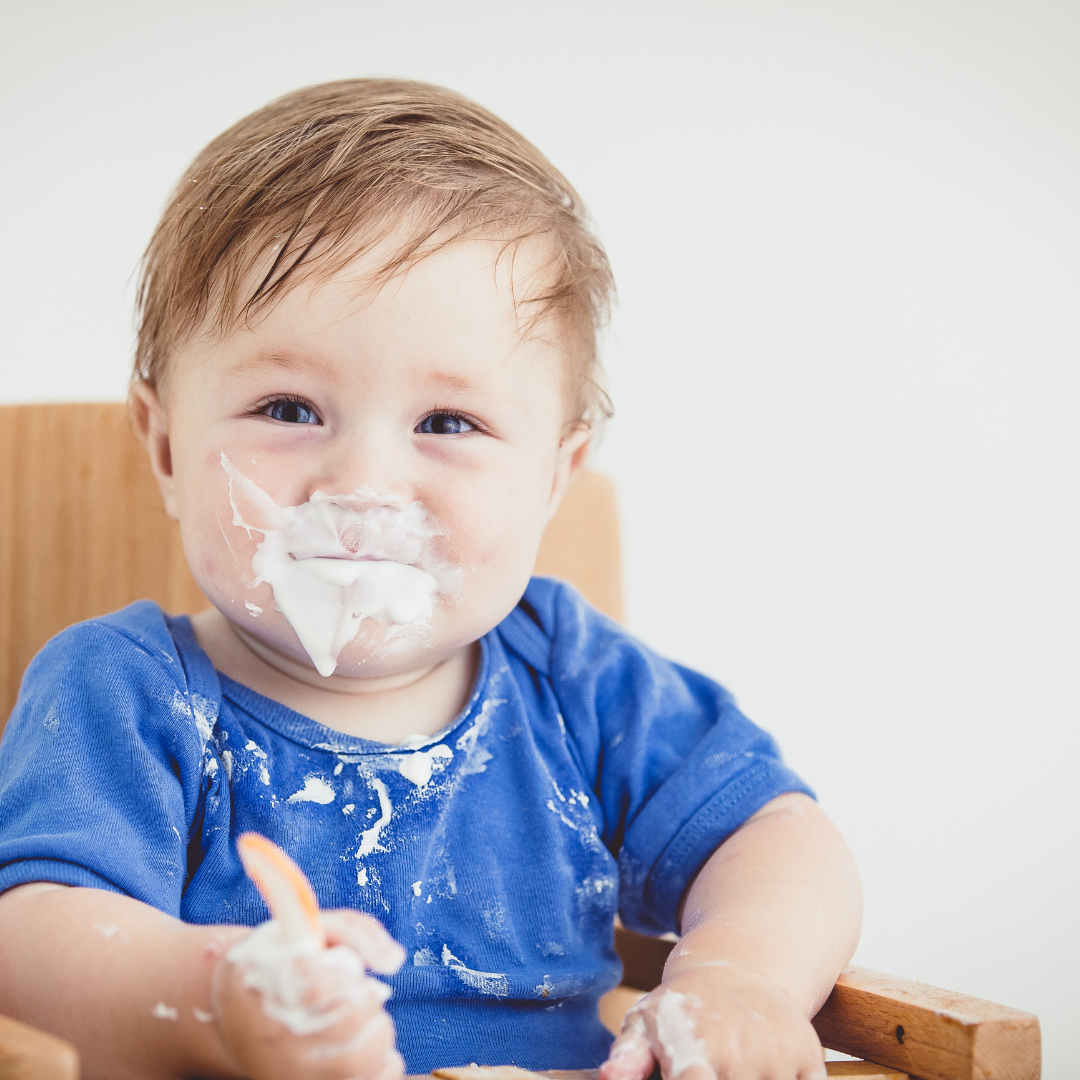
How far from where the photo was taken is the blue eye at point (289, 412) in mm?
685

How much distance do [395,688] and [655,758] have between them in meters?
0.20

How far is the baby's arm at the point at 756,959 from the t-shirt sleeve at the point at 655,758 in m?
0.02

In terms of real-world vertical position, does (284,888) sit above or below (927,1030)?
above

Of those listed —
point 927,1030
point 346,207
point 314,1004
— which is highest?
point 346,207

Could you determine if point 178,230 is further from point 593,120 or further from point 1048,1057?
point 1048,1057

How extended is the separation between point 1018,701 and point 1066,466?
36cm

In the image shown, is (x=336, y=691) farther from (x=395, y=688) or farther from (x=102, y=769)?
(x=102, y=769)

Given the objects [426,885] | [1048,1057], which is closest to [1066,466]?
[1048,1057]

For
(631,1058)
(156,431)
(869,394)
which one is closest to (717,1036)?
(631,1058)

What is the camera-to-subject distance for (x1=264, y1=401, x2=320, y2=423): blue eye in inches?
27.0

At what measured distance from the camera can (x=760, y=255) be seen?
1.60 m

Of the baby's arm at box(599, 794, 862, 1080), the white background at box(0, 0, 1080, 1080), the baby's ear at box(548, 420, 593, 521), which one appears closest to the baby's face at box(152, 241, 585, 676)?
the baby's ear at box(548, 420, 593, 521)

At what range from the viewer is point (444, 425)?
2.35 ft

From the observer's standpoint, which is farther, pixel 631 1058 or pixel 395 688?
pixel 395 688
